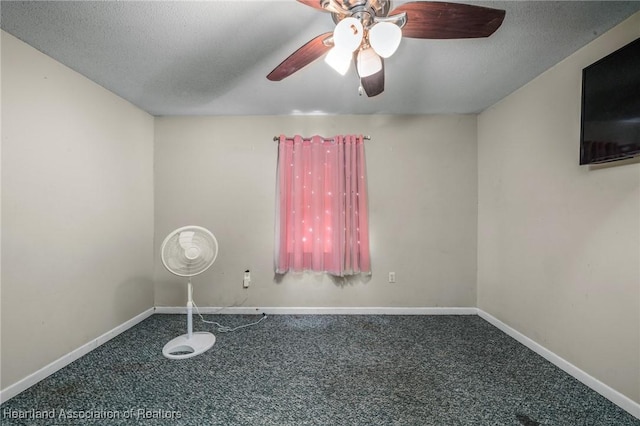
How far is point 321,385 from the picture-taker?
1563 millimetres

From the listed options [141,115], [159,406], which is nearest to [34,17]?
[141,115]

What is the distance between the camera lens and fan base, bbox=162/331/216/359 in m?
1.89

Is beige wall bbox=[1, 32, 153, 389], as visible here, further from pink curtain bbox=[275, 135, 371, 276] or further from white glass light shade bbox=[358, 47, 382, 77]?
white glass light shade bbox=[358, 47, 382, 77]

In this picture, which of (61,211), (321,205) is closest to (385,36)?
(321,205)

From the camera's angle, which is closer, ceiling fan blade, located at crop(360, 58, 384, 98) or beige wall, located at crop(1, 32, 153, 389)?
ceiling fan blade, located at crop(360, 58, 384, 98)

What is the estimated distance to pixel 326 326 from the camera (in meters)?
2.37

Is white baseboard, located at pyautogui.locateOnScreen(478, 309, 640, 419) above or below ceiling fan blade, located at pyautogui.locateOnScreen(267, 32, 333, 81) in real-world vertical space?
below

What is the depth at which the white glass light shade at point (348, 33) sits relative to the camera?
0.90 m

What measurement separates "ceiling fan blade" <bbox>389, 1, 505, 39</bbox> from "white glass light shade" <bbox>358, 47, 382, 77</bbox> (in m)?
0.15

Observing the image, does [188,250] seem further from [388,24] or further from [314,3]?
[388,24]

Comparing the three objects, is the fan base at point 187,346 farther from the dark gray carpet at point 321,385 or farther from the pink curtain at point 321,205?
the pink curtain at point 321,205

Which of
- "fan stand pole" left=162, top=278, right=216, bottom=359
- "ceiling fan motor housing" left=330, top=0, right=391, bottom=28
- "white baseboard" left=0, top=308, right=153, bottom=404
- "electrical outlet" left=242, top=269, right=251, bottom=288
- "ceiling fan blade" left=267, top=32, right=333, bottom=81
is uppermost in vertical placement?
"ceiling fan motor housing" left=330, top=0, right=391, bottom=28

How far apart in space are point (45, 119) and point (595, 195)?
3635 millimetres

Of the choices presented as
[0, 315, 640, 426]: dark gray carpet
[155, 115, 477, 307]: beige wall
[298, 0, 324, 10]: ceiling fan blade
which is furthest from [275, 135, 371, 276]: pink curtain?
[298, 0, 324, 10]: ceiling fan blade
